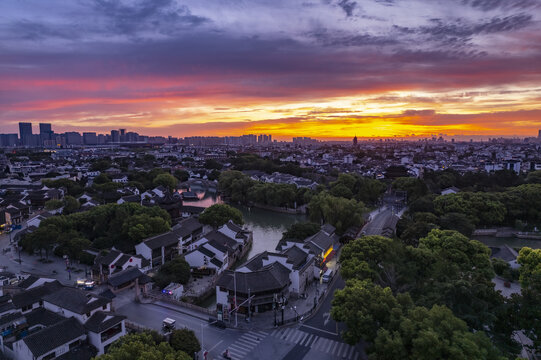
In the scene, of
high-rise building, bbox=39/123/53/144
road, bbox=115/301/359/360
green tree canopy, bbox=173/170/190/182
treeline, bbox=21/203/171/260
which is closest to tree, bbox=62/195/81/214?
treeline, bbox=21/203/171/260

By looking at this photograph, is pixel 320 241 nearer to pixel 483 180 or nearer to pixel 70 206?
pixel 70 206

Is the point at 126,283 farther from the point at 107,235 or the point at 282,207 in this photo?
the point at 282,207

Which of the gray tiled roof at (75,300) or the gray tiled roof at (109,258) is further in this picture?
the gray tiled roof at (109,258)

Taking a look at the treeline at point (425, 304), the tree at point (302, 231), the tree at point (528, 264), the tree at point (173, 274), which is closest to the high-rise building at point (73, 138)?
the tree at point (302, 231)

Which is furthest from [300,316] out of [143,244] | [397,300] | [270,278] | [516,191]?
[516,191]

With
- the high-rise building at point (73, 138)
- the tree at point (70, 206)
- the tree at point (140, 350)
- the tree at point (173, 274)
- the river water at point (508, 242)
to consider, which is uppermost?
the high-rise building at point (73, 138)

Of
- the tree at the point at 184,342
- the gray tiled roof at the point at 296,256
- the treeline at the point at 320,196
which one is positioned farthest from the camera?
the treeline at the point at 320,196

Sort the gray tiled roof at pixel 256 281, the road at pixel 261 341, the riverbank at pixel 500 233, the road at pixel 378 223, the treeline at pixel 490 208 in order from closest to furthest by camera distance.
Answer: the road at pixel 261 341
the gray tiled roof at pixel 256 281
the road at pixel 378 223
the treeline at pixel 490 208
the riverbank at pixel 500 233

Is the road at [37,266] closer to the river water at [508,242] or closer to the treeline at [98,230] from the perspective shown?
the treeline at [98,230]
